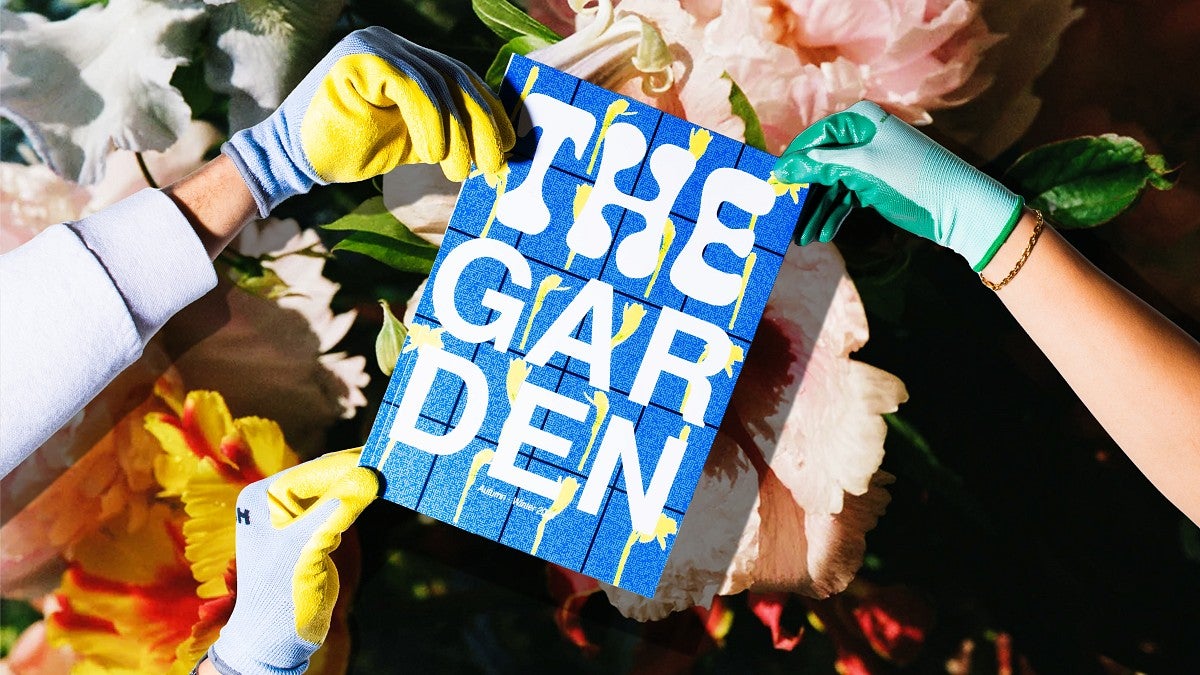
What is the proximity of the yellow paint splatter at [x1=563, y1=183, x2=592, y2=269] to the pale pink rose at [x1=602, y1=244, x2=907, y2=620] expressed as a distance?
0.22 meters

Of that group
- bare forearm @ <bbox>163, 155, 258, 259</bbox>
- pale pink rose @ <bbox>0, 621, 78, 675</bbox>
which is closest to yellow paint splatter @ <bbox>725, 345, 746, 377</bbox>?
bare forearm @ <bbox>163, 155, 258, 259</bbox>

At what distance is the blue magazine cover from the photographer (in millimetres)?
719

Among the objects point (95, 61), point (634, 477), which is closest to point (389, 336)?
point (634, 477)

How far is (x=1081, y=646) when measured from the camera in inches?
32.2

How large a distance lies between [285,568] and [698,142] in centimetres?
58

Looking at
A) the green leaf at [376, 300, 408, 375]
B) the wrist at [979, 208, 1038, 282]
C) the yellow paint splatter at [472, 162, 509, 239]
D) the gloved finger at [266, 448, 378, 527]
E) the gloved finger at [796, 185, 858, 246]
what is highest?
the wrist at [979, 208, 1038, 282]

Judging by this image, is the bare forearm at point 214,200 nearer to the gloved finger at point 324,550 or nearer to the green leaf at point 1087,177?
the gloved finger at point 324,550

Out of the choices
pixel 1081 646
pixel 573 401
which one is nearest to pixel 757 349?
pixel 573 401

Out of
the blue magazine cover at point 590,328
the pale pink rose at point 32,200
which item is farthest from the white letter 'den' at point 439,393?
the pale pink rose at point 32,200

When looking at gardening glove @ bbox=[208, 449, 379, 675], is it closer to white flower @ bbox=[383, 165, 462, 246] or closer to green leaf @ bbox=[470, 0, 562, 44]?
white flower @ bbox=[383, 165, 462, 246]

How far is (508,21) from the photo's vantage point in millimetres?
781

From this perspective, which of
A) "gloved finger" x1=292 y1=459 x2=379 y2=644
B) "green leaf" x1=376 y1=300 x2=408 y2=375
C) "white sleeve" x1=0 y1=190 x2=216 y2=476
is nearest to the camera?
"white sleeve" x1=0 y1=190 x2=216 y2=476

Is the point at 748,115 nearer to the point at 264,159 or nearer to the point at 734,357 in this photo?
the point at 734,357

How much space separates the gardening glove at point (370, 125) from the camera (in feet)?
2.18
